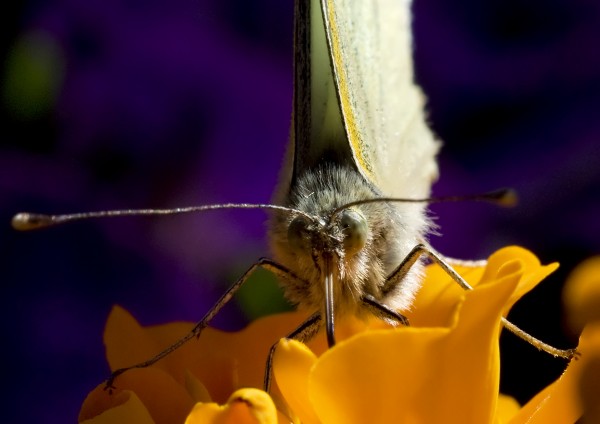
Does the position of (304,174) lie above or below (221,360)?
above

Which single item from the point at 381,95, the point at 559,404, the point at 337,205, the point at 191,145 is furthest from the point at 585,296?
the point at 191,145

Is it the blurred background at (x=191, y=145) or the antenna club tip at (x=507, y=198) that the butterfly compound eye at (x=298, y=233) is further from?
the blurred background at (x=191, y=145)

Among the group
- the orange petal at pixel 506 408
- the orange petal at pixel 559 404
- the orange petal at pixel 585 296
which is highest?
the orange petal at pixel 585 296

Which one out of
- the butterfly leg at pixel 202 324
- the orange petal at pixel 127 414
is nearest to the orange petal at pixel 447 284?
the butterfly leg at pixel 202 324

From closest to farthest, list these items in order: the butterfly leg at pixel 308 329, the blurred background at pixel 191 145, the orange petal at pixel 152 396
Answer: the orange petal at pixel 152 396, the butterfly leg at pixel 308 329, the blurred background at pixel 191 145

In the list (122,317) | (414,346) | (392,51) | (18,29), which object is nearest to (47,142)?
(18,29)

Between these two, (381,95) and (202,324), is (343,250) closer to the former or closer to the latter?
(202,324)

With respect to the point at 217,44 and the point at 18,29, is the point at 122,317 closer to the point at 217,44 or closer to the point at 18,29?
the point at 18,29
